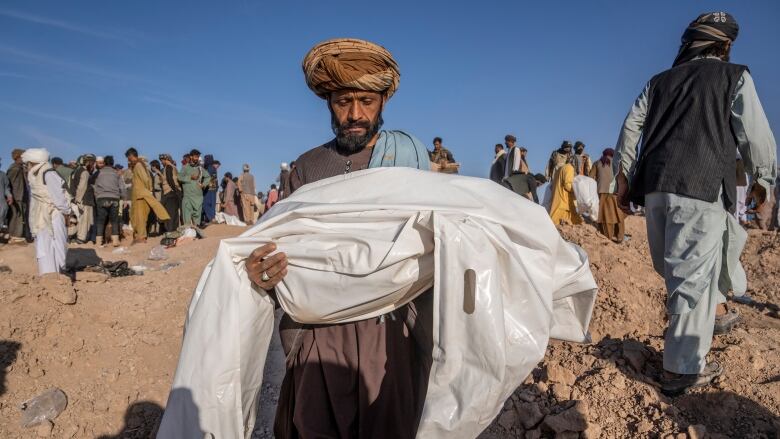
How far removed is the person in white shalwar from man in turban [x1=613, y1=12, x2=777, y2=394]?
6.39 meters

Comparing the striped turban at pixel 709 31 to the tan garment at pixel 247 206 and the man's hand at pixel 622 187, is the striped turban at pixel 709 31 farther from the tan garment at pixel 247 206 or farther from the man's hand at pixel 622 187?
the tan garment at pixel 247 206

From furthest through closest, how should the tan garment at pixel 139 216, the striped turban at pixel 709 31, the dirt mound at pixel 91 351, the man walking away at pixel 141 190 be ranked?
the tan garment at pixel 139 216 < the man walking away at pixel 141 190 < the dirt mound at pixel 91 351 < the striped turban at pixel 709 31

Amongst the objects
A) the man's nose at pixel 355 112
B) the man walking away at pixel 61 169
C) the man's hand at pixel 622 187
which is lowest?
the man's hand at pixel 622 187

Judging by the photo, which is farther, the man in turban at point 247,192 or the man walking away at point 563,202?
the man in turban at point 247,192

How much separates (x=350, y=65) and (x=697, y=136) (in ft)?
6.35

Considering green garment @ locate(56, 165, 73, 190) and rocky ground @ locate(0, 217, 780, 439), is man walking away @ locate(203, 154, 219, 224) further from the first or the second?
rocky ground @ locate(0, 217, 780, 439)

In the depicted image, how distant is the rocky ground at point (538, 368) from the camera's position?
2602mm

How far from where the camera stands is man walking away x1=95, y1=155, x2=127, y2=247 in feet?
32.2

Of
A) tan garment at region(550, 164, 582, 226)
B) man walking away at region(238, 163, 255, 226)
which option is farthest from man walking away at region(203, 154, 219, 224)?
tan garment at region(550, 164, 582, 226)

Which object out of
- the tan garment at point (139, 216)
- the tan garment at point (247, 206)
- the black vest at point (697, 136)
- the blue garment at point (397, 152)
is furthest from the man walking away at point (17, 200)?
the black vest at point (697, 136)

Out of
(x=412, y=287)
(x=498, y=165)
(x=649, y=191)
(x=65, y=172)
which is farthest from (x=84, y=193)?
(x=412, y=287)

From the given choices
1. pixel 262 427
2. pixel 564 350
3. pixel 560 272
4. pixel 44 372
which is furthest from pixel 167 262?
pixel 560 272

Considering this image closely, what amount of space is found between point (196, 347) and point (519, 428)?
1.87m

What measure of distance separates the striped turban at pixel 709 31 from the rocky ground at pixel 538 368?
1.74m
